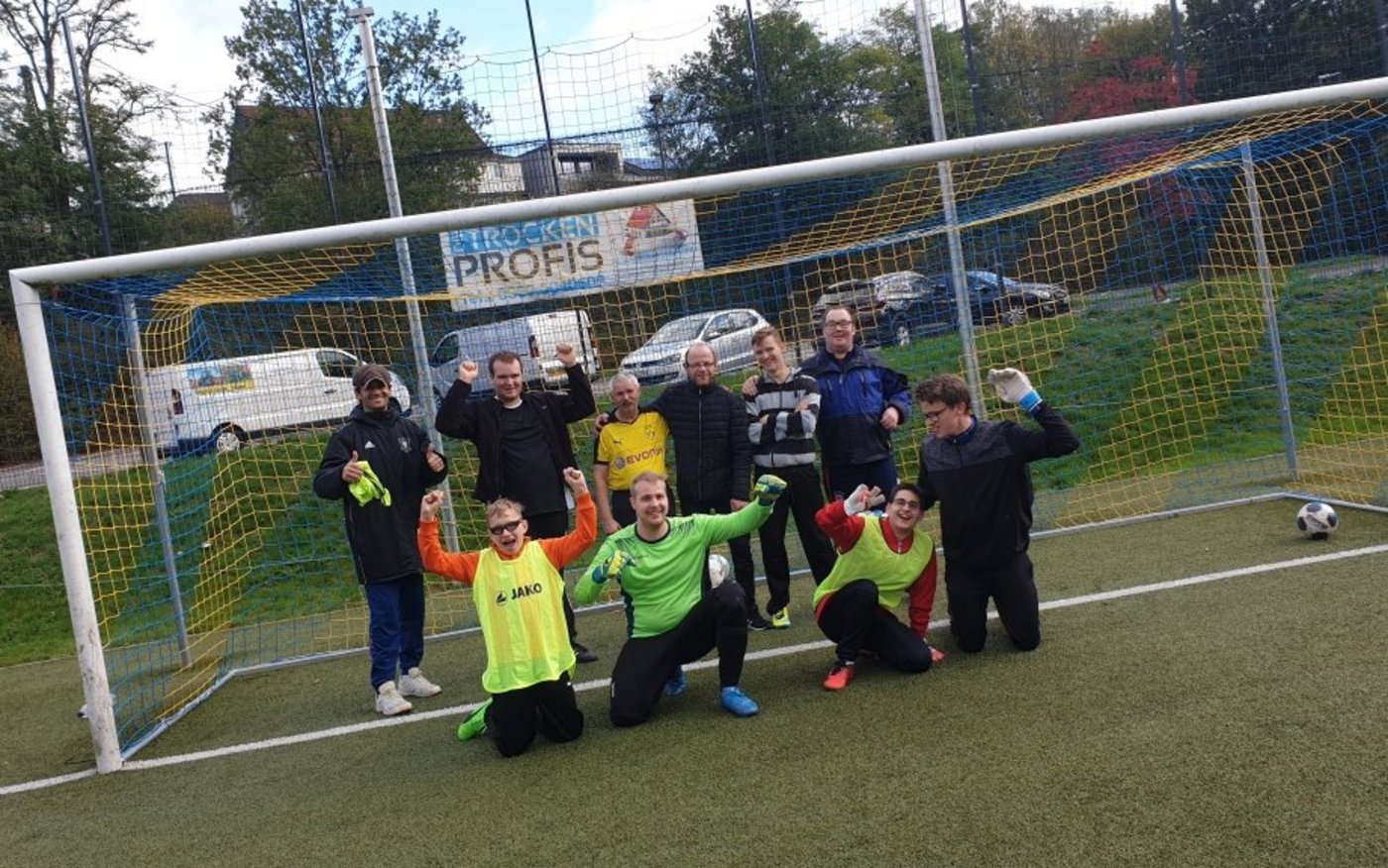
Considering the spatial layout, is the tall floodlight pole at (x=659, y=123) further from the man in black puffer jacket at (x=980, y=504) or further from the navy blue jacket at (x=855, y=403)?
the man in black puffer jacket at (x=980, y=504)

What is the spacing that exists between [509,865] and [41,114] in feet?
45.4

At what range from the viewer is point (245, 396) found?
7.28m

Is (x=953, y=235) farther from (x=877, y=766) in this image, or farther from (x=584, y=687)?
(x=877, y=766)

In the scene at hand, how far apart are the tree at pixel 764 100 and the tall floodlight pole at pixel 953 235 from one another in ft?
10.8

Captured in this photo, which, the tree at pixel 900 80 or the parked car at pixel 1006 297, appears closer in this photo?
the parked car at pixel 1006 297

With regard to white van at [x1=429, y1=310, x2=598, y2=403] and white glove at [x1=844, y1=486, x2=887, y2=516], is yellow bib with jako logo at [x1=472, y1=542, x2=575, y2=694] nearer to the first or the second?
white glove at [x1=844, y1=486, x2=887, y2=516]

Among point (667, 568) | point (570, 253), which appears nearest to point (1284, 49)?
point (570, 253)

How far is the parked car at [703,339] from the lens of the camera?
25.2ft

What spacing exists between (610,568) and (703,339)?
3.43 m

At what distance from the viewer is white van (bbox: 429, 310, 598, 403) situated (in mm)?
7758

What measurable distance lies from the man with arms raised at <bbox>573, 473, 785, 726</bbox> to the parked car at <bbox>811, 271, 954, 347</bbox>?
401cm

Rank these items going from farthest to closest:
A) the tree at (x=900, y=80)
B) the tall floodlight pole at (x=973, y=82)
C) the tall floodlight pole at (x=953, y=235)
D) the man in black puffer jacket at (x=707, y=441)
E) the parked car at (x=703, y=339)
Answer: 1. the tree at (x=900, y=80)
2. the tall floodlight pole at (x=973, y=82)
3. the parked car at (x=703, y=339)
4. the tall floodlight pole at (x=953, y=235)
5. the man in black puffer jacket at (x=707, y=441)

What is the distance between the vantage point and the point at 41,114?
44.5 feet

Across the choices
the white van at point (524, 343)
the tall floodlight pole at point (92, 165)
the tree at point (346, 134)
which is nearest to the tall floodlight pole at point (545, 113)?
the tree at point (346, 134)
